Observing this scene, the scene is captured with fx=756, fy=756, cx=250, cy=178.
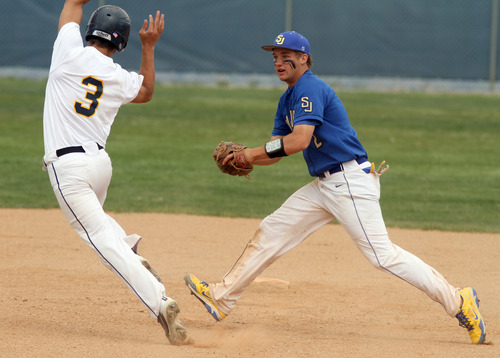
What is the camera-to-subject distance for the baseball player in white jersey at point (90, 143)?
14.8 ft

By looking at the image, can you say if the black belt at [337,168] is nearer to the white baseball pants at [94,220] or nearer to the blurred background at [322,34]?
the white baseball pants at [94,220]

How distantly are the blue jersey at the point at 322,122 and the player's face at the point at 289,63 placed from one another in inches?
2.7

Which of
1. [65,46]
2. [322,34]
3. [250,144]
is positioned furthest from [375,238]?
[322,34]

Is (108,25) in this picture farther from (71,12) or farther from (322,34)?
(322,34)

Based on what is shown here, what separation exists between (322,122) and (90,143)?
146 cm

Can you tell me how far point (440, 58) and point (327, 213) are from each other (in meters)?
15.3

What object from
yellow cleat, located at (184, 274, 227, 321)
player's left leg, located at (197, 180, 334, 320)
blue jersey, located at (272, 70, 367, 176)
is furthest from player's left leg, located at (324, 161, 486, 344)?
yellow cleat, located at (184, 274, 227, 321)

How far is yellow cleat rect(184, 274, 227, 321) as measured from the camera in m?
5.20

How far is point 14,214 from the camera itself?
9023 mm

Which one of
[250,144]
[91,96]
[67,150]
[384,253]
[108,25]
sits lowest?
[250,144]

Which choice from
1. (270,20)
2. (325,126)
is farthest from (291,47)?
(270,20)

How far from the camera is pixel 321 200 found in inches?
203

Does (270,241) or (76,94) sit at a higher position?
(76,94)

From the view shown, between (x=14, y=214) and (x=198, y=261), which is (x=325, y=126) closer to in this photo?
(x=198, y=261)
